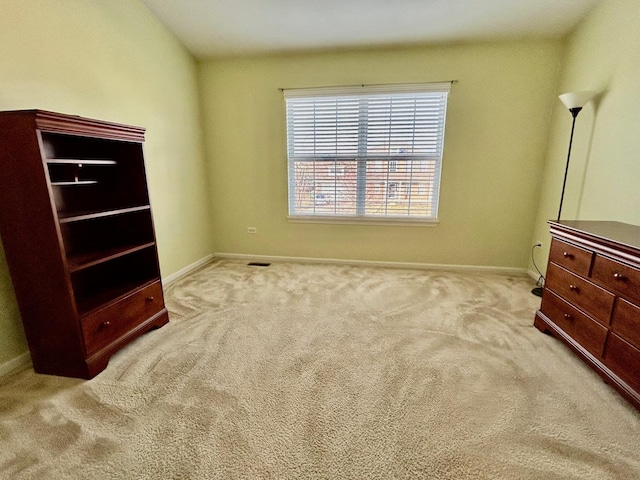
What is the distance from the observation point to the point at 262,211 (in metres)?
3.82

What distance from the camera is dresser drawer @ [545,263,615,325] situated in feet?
5.43

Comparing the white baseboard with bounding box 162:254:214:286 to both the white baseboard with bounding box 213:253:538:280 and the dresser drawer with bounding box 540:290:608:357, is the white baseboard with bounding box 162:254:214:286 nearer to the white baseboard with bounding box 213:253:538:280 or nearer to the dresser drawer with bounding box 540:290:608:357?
the white baseboard with bounding box 213:253:538:280

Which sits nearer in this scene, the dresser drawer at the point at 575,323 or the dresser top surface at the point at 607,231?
the dresser top surface at the point at 607,231

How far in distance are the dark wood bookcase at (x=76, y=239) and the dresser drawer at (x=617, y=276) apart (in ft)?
9.63

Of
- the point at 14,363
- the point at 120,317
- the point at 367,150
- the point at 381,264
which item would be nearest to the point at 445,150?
the point at 367,150

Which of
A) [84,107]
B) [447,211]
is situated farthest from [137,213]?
[447,211]

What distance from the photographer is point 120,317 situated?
194 centimetres

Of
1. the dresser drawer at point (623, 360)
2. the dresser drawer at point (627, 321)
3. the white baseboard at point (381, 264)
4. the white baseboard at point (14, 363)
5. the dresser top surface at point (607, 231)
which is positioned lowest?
the white baseboard at point (14, 363)

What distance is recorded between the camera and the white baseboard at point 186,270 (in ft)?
10.3

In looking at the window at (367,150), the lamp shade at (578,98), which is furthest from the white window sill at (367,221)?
the lamp shade at (578,98)

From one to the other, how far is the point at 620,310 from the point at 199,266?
3.79m

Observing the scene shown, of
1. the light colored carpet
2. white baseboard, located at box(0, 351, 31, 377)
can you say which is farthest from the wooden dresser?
white baseboard, located at box(0, 351, 31, 377)

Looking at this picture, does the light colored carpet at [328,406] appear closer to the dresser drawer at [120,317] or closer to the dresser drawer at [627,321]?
the dresser drawer at [120,317]

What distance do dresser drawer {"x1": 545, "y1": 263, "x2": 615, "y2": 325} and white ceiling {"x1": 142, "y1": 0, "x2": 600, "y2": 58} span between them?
2.26m
